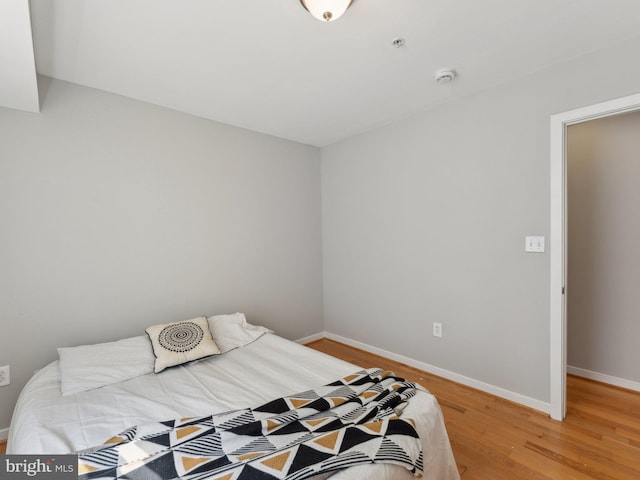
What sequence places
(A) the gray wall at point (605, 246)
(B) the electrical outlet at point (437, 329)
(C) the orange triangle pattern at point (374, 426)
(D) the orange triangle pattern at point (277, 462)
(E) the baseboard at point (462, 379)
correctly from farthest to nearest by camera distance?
1. (B) the electrical outlet at point (437, 329)
2. (A) the gray wall at point (605, 246)
3. (E) the baseboard at point (462, 379)
4. (C) the orange triangle pattern at point (374, 426)
5. (D) the orange triangle pattern at point (277, 462)

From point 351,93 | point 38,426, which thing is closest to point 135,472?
point 38,426

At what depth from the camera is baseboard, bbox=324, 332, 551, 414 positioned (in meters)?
2.20

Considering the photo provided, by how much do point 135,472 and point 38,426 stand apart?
2.27 feet

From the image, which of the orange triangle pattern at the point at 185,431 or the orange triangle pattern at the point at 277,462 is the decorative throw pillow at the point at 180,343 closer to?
the orange triangle pattern at the point at 185,431

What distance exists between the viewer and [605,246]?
2.59 meters

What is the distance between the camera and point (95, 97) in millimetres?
2223

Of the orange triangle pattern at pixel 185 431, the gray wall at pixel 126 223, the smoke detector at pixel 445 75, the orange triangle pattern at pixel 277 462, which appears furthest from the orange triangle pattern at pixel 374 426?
the smoke detector at pixel 445 75

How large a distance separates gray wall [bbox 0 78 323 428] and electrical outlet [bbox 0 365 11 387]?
3 centimetres

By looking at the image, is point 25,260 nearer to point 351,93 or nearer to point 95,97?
point 95,97

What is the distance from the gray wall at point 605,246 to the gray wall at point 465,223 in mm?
939

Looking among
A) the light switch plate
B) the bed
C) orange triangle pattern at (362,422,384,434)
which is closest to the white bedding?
the bed

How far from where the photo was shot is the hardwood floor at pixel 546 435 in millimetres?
1639

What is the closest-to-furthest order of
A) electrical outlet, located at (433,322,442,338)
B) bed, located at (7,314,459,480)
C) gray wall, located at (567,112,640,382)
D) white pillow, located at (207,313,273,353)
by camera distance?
bed, located at (7,314,459,480)
white pillow, located at (207,313,273,353)
gray wall, located at (567,112,640,382)
electrical outlet, located at (433,322,442,338)

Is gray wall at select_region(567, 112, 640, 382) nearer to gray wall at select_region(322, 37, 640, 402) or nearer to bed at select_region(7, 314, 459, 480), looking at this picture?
gray wall at select_region(322, 37, 640, 402)
